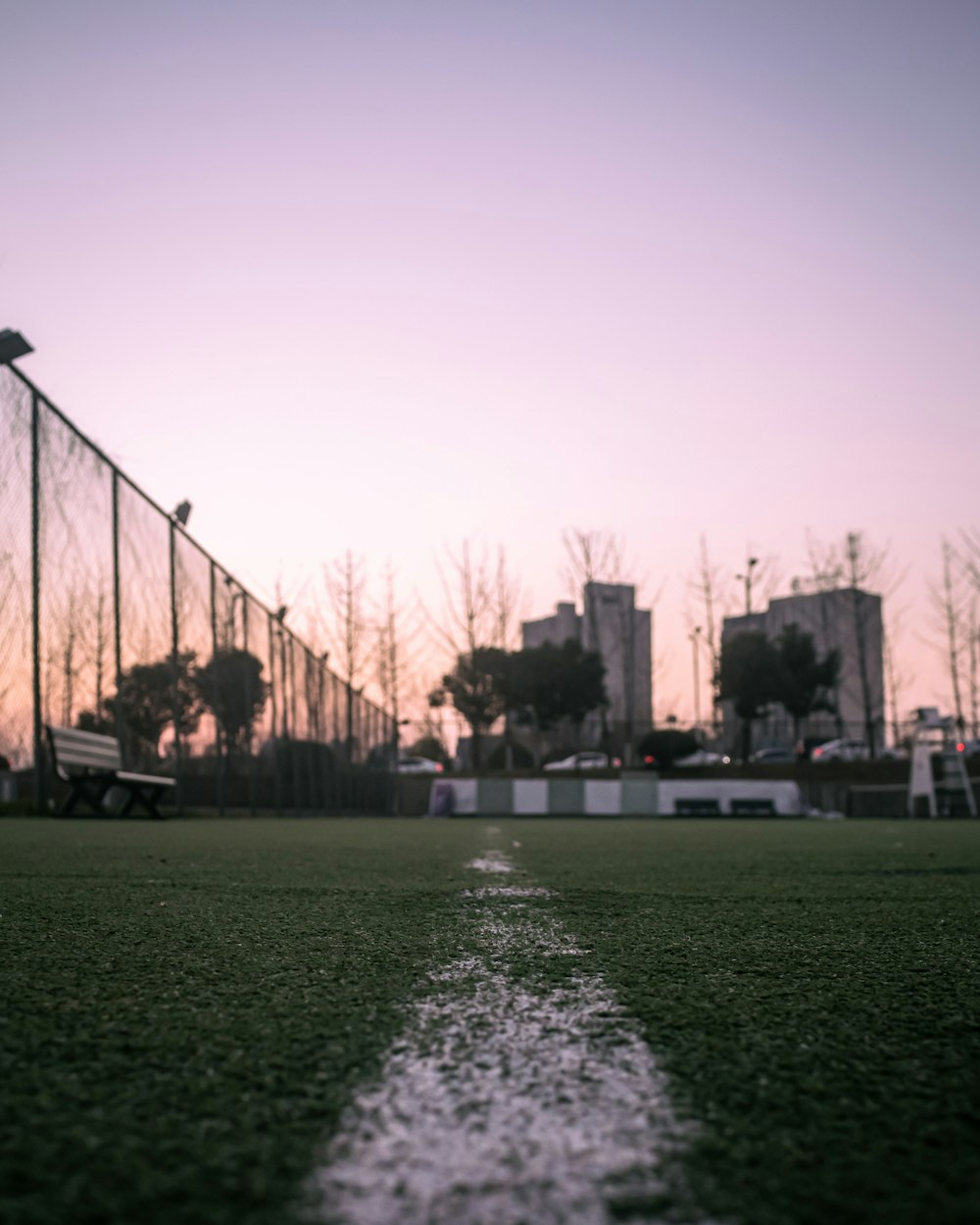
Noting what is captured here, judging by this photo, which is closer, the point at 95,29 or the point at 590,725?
the point at 95,29

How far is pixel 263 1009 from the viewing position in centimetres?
162

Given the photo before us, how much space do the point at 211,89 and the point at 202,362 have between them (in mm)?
7149

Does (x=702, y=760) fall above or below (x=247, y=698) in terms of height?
below

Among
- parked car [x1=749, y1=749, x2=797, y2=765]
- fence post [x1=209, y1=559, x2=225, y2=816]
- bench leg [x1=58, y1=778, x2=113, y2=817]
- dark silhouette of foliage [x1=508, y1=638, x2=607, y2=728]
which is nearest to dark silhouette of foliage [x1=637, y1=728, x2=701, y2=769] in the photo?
dark silhouette of foliage [x1=508, y1=638, x2=607, y2=728]

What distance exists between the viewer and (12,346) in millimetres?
9742

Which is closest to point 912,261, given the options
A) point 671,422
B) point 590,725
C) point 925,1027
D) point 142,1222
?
point 671,422

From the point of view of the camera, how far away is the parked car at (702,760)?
4222cm

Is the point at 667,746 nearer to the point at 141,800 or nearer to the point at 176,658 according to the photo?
the point at 176,658

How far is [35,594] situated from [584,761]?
124 ft

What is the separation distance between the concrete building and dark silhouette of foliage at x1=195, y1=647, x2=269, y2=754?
97.3 feet

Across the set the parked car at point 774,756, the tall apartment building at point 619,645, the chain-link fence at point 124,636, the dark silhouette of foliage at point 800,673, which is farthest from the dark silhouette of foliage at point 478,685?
the chain-link fence at point 124,636

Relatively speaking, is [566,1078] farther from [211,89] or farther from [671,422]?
[671,422]

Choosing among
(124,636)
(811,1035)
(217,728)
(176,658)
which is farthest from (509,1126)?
(217,728)

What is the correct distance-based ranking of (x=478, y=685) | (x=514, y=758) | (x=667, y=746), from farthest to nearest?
(x=514, y=758), (x=478, y=685), (x=667, y=746)
